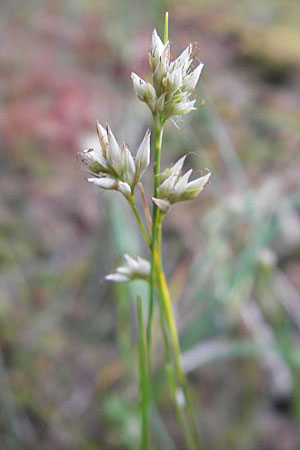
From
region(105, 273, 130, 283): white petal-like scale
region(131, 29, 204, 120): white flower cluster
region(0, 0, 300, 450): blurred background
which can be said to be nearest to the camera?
region(131, 29, 204, 120): white flower cluster

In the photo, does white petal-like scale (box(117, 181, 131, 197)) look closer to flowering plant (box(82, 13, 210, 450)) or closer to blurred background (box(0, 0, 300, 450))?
flowering plant (box(82, 13, 210, 450))

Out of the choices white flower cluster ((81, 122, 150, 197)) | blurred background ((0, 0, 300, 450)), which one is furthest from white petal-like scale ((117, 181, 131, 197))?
blurred background ((0, 0, 300, 450))

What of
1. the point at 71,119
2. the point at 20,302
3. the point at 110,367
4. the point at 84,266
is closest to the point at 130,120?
the point at 71,119

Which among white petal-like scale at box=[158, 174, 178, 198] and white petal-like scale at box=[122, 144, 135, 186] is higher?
white petal-like scale at box=[122, 144, 135, 186]

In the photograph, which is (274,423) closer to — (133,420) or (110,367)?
(133,420)

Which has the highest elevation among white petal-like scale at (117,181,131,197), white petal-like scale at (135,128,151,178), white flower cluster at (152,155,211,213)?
white petal-like scale at (135,128,151,178)

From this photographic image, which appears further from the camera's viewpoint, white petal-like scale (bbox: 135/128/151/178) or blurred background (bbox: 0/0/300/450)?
blurred background (bbox: 0/0/300/450)
